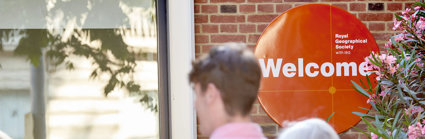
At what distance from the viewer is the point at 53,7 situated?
4.14 metres

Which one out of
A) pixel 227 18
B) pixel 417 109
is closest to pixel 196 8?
pixel 227 18

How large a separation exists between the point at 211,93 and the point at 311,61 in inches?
109

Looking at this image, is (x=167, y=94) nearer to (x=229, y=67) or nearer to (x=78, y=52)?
(x=78, y=52)

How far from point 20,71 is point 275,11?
1818mm

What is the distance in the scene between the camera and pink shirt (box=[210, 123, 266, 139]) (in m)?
1.56

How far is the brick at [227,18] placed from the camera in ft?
13.8

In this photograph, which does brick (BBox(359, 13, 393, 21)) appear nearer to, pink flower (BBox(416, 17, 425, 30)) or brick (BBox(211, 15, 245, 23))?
pink flower (BBox(416, 17, 425, 30))

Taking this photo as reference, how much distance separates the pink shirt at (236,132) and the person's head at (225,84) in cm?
2

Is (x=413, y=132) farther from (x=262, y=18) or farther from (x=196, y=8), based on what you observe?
(x=196, y=8)

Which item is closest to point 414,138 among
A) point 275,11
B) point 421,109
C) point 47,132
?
point 421,109

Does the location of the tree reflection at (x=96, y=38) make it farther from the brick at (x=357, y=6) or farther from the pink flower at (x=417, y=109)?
the pink flower at (x=417, y=109)

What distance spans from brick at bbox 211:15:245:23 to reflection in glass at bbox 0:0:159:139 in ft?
1.46

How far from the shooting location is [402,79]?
142 inches

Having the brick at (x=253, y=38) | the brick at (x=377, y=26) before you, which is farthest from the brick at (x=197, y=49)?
the brick at (x=377, y=26)
